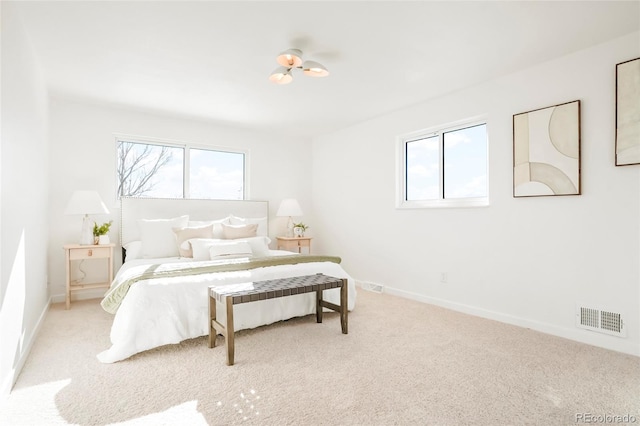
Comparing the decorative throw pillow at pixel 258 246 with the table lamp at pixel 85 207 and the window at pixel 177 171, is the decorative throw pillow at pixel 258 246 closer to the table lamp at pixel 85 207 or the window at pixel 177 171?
the window at pixel 177 171

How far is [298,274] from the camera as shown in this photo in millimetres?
3387

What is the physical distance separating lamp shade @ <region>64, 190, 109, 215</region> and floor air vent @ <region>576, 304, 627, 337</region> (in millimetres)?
4672

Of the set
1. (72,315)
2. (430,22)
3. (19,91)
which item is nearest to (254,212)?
(72,315)

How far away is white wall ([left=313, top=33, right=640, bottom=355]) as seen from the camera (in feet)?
8.99

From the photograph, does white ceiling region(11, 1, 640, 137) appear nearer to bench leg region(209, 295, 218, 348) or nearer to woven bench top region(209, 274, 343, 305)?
woven bench top region(209, 274, 343, 305)

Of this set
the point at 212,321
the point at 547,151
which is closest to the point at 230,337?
the point at 212,321

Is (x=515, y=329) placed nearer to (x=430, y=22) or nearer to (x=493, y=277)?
(x=493, y=277)

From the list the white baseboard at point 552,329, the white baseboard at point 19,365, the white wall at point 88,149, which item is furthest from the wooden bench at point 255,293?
the white wall at point 88,149

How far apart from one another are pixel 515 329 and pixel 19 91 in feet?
14.0

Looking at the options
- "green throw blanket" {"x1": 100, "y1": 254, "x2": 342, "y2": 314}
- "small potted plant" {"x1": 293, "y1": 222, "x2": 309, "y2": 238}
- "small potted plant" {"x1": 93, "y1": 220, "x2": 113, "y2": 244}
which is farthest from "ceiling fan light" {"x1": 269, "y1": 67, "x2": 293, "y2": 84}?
"small potted plant" {"x1": 293, "y1": 222, "x2": 309, "y2": 238}

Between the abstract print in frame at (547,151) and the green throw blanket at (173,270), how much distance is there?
2.13 meters

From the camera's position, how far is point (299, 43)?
110 inches

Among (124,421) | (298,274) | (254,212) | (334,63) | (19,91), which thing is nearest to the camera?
(124,421)

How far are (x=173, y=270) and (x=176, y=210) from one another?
201cm
